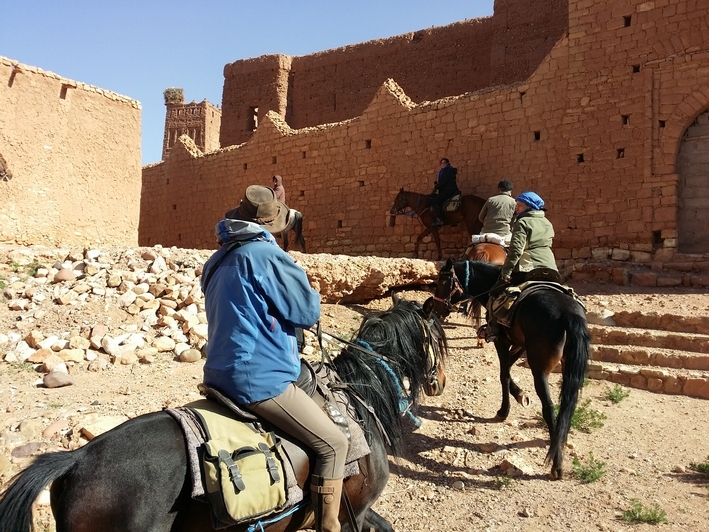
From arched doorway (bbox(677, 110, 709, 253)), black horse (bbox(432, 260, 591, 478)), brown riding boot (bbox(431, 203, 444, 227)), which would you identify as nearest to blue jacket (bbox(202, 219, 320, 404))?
black horse (bbox(432, 260, 591, 478))

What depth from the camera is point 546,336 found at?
4.93m

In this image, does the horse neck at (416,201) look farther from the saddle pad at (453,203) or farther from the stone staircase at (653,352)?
the stone staircase at (653,352)

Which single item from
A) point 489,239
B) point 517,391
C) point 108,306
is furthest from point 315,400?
point 489,239

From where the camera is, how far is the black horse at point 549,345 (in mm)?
4543

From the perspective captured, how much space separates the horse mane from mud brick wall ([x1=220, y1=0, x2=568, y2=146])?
545 inches

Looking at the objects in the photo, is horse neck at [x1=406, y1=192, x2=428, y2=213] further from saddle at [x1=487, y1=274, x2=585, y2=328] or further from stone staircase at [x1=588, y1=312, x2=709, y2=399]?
saddle at [x1=487, y1=274, x2=585, y2=328]

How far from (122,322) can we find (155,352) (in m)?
0.66

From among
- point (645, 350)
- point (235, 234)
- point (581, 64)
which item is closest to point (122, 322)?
point (235, 234)

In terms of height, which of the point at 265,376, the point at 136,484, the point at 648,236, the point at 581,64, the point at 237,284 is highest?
the point at 581,64

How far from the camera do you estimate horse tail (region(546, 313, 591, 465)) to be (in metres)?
4.50

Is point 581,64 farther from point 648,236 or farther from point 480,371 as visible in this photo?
point 480,371

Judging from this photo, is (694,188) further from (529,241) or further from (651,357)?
(529,241)

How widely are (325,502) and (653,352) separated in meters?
5.96

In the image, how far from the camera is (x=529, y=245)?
232 inches
